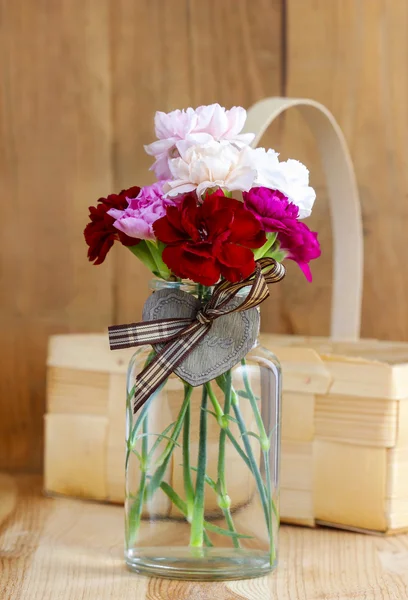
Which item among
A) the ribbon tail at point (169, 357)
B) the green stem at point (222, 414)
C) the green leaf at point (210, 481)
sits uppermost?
the ribbon tail at point (169, 357)

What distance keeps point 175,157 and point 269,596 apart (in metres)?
0.37

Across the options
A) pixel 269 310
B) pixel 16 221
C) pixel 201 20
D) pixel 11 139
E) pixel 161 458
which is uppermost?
pixel 201 20

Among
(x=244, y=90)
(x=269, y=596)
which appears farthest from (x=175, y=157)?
(x=244, y=90)

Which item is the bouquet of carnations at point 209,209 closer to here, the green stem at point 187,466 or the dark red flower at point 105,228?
the dark red flower at point 105,228

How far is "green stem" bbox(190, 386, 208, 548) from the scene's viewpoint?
2.36ft

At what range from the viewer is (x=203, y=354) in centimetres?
70

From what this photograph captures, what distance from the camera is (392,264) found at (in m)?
1.14

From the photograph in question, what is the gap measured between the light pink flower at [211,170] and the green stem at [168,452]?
0.17 metres

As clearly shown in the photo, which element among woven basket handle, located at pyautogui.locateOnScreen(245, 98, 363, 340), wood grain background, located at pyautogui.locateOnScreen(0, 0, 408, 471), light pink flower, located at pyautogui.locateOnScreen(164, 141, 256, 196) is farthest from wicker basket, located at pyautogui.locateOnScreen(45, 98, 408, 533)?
light pink flower, located at pyautogui.locateOnScreen(164, 141, 256, 196)

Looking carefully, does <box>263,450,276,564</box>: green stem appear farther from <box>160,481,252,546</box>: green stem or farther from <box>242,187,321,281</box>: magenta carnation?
<box>242,187,321,281</box>: magenta carnation

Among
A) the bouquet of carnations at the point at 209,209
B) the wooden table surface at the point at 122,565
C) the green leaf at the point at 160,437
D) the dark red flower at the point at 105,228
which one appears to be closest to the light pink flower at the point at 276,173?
the bouquet of carnations at the point at 209,209

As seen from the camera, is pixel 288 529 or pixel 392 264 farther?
pixel 392 264

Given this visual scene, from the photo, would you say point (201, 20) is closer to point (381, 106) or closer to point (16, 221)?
point (381, 106)

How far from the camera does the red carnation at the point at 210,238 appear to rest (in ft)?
2.11
